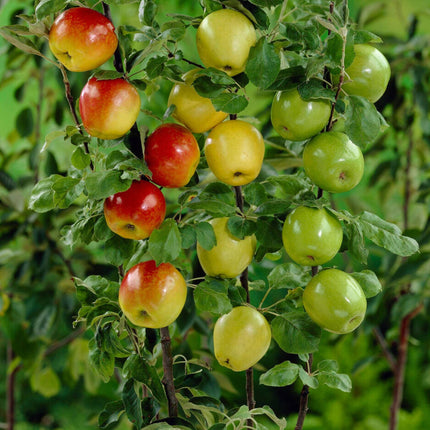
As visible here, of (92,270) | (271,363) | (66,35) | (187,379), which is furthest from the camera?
(271,363)

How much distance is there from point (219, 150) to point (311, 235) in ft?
0.40

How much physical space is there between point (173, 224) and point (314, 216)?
13 cm

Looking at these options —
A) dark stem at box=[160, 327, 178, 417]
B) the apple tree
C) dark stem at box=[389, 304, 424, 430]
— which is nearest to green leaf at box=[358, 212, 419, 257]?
the apple tree

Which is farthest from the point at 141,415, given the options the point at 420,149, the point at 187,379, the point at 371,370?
the point at 371,370

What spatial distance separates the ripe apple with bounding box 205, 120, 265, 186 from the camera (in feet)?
1.71

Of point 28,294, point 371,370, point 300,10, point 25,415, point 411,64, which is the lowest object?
point 25,415

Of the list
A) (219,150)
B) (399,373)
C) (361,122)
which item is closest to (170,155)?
(219,150)

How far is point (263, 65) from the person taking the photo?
47cm

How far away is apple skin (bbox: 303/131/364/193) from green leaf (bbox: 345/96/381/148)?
1.0 inches

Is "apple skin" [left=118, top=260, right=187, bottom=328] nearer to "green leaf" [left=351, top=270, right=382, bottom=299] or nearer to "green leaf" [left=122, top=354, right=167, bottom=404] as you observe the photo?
"green leaf" [left=122, top=354, right=167, bottom=404]

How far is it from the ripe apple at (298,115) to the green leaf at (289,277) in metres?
0.17

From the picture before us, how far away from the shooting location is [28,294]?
48.3 inches

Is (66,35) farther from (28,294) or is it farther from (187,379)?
(28,294)

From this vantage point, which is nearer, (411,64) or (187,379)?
(187,379)
